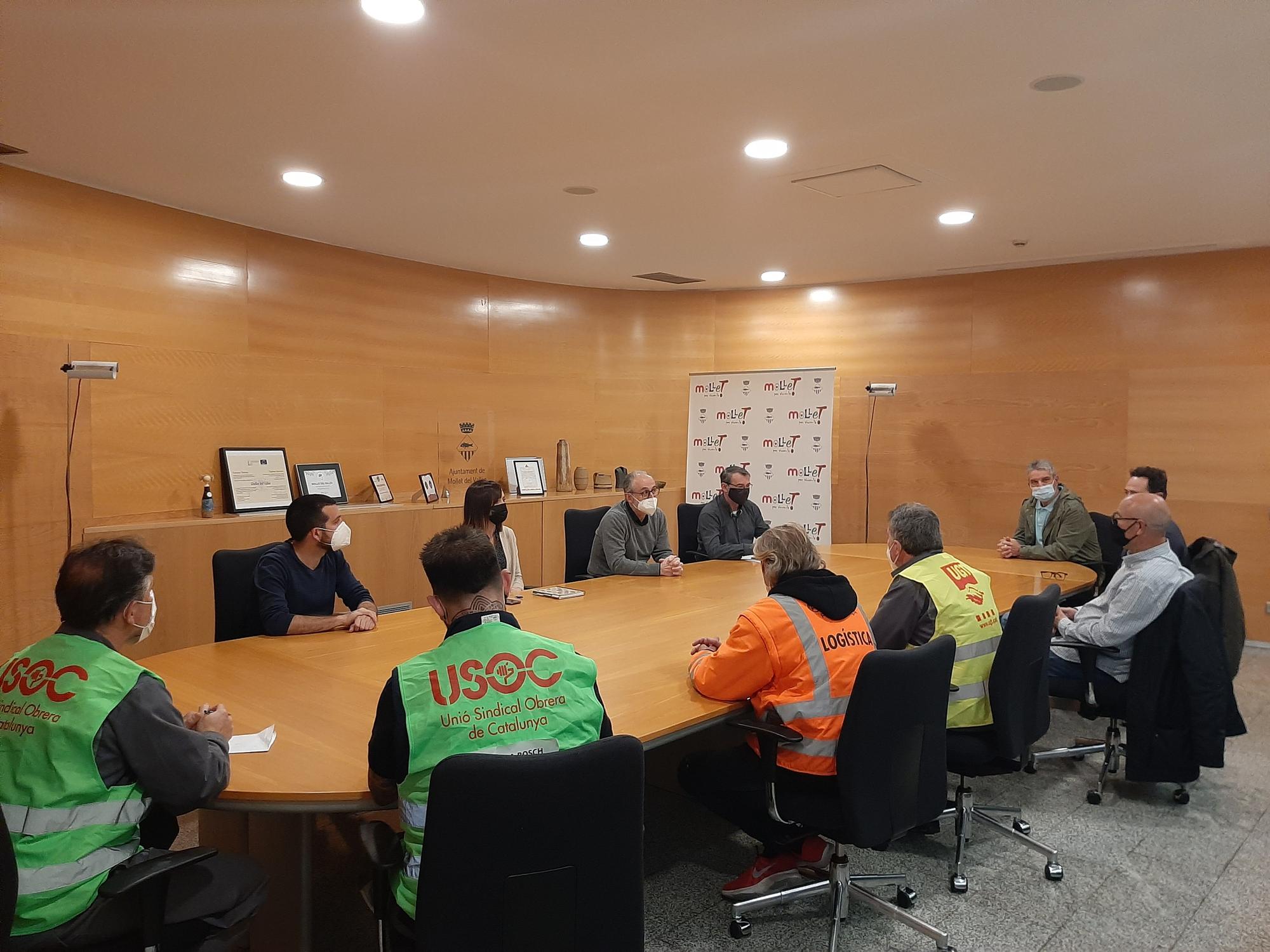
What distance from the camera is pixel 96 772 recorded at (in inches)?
65.6

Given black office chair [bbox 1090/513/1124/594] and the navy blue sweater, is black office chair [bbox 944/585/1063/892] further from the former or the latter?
black office chair [bbox 1090/513/1124/594]

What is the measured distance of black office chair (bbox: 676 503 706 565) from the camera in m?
5.92

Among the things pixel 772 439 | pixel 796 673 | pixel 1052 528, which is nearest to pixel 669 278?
pixel 772 439

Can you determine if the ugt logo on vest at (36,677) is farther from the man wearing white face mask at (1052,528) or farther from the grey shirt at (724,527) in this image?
the man wearing white face mask at (1052,528)

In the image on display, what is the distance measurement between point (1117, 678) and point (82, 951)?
3.67 metres

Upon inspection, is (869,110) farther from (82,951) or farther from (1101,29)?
(82,951)

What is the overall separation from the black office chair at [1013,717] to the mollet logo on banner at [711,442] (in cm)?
514

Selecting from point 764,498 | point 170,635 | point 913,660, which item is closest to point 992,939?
point 913,660

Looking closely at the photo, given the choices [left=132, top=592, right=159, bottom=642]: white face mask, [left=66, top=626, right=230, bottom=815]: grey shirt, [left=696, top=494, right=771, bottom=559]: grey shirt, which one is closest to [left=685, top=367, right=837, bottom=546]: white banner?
[left=696, top=494, right=771, bottom=559]: grey shirt

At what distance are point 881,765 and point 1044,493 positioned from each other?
3761 mm

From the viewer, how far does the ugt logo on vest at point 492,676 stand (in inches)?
69.2

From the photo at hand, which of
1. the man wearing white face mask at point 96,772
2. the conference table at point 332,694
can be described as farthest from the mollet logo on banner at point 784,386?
the man wearing white face mask at point 96,772

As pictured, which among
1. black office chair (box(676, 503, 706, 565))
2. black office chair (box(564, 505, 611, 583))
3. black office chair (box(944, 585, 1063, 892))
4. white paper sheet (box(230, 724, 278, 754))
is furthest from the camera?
black office chair (box(676, 503, 706, 565))

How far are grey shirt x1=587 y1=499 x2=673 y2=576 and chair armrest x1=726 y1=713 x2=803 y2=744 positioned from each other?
2.18 metres
